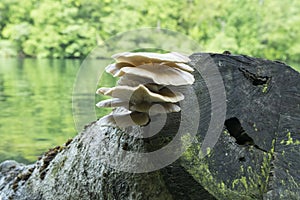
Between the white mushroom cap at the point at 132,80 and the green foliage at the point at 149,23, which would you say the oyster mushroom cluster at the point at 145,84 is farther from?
the green foliage at the point at 149,23

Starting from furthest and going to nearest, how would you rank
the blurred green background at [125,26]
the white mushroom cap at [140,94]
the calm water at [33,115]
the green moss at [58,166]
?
1. the blurred green background at [125,26]
2. the calm water at [33,115]
3. the green moss at [58,166]
4. the white mushroom cap at [140,94]

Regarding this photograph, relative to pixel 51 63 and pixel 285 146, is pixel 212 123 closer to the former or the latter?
pixel 285 146

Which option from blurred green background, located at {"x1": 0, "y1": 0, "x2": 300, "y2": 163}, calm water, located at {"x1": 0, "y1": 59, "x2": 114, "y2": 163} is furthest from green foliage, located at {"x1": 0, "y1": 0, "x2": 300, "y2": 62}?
calm water, located at {"x1": 0, "y1": 59, "x2": 114, "y2": 163}

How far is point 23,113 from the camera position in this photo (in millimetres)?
5816

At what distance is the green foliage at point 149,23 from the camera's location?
46.2 ft

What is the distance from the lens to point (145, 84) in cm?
97

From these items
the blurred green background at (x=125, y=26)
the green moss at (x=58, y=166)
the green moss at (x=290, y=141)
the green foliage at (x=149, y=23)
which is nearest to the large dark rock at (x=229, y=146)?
the green moss at (x=290, y=141)

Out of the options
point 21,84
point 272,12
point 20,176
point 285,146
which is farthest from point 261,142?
point 272,12

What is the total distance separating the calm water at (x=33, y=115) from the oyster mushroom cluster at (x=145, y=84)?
363mm

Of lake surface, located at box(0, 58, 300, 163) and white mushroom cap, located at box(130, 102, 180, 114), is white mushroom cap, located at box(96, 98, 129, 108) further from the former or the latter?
lake surface, located at box(0, 58, 300, 163)

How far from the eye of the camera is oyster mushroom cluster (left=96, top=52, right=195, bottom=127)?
0.94 metres

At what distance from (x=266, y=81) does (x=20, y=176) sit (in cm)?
106

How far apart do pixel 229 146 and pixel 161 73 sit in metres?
0.28

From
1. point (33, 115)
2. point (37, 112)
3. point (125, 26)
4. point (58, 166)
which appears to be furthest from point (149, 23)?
point (58, 166)
